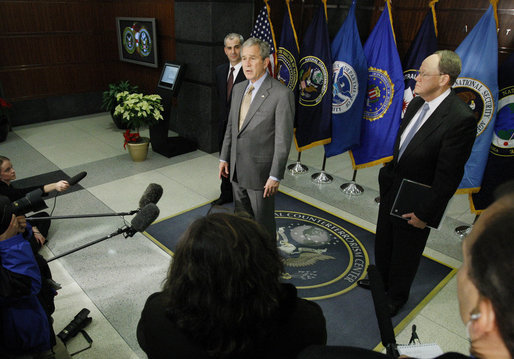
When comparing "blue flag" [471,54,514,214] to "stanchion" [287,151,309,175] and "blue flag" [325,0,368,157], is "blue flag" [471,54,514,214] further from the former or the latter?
"stanchion" [287,151,309,175]

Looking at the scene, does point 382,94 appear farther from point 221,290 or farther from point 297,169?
point 221,290

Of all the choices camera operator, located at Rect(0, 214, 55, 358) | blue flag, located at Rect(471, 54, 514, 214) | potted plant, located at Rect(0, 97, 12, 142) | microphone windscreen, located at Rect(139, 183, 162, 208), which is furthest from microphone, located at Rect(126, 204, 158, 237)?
potted plant, located at Rect(0, 97, 12, 142)

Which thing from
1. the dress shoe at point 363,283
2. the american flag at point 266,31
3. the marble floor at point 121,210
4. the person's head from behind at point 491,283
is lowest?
the marble floor at point 121,210

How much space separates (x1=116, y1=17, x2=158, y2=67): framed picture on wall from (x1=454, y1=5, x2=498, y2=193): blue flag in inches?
184

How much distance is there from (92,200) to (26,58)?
401 centimetres

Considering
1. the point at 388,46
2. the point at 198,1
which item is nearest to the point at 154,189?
Result: the point at 388,46

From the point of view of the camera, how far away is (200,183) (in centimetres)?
439

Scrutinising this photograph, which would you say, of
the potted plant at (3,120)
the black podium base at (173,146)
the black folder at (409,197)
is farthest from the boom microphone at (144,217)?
the potted plant at (3,120)

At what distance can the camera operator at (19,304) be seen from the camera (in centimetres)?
144

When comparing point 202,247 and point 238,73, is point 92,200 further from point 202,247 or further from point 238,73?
point 202,247

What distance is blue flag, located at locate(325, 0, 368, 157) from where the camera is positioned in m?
3.83

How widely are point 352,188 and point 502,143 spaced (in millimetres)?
1625

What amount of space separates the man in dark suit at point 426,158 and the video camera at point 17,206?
2.09m

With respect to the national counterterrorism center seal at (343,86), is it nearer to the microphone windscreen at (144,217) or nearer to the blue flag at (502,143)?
the blue flag at (502,143)
